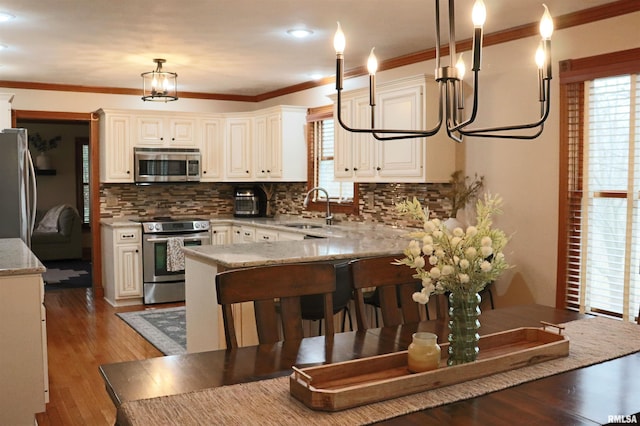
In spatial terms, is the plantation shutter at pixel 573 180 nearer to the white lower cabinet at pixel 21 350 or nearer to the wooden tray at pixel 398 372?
the wooden tray at pixel 398 372

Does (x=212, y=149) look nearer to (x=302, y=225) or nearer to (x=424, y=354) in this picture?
(x=302, y=225)

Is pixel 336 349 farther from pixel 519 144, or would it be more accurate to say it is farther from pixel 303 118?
pixel 303 118

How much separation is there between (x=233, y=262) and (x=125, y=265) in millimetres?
3588

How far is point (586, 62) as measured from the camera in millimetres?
3789

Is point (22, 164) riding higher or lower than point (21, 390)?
higher

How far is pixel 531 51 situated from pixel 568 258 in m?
1.41

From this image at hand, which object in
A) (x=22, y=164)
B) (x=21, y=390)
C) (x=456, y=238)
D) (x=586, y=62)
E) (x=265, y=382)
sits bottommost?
(x=21, y=390)

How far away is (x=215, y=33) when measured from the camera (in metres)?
4.40

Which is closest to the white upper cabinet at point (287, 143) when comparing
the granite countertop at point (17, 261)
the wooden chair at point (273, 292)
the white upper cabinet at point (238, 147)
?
the white upper cabinet at point (238, 147)

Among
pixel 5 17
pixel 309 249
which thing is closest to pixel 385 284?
pixel 309 249

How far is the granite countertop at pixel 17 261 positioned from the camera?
3064mm

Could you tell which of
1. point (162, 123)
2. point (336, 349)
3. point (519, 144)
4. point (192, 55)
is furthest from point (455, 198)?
point (162, 123)

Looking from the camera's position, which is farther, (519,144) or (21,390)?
(519,144)

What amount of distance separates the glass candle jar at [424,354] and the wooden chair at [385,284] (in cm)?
79
